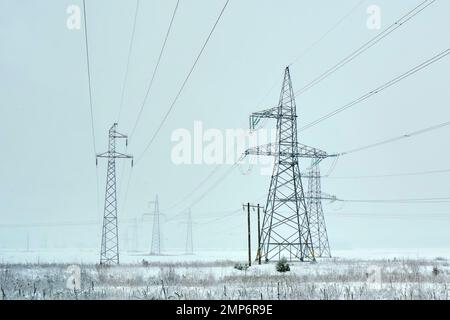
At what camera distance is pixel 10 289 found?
49.2 feet

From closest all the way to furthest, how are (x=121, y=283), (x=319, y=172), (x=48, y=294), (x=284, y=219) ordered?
(x=48, y=294), (x=121, y=283), (x=284, y=219), (x=319, y=172)

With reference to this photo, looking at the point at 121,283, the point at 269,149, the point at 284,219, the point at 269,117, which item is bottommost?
the point at 121,283

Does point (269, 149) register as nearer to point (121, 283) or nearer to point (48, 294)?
point (121, 283)
